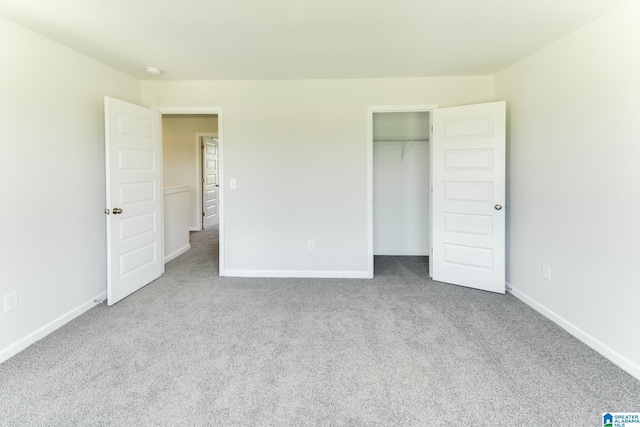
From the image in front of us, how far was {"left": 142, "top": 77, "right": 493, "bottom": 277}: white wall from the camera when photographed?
3734mm

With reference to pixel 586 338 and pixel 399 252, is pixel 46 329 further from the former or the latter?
pixel 399 252

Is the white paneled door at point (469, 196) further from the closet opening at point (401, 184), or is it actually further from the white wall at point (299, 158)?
the closet opening at point (401, 184)

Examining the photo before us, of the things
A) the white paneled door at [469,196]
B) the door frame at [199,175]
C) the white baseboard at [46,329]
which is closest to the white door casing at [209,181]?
the door frame at [199,175]

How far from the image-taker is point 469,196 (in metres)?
3.47

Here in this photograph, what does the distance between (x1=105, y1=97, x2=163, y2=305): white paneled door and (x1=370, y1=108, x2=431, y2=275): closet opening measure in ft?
9.55

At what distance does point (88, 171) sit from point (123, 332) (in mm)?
1474

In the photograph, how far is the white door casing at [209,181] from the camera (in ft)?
23.7

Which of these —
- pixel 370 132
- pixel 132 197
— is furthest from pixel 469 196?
pixel 132 197

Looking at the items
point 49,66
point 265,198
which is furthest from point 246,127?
point 49,66

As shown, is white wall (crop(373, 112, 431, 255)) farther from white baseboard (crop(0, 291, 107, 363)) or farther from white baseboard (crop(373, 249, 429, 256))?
white baseboard (crop(0, 291, 107, 363))

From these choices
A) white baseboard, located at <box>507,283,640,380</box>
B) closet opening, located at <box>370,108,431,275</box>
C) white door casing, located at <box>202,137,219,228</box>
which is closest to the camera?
white baseboard, located at <box>507,283,640,380</box>

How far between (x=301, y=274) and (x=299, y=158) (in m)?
1.37

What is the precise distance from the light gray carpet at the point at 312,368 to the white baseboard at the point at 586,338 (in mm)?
62

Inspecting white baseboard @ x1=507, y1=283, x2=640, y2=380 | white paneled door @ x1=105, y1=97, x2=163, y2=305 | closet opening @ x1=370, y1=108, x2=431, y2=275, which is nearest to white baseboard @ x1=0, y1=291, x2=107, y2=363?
white paneled door @ x1=105, y1=97, x2=163, y2=305
